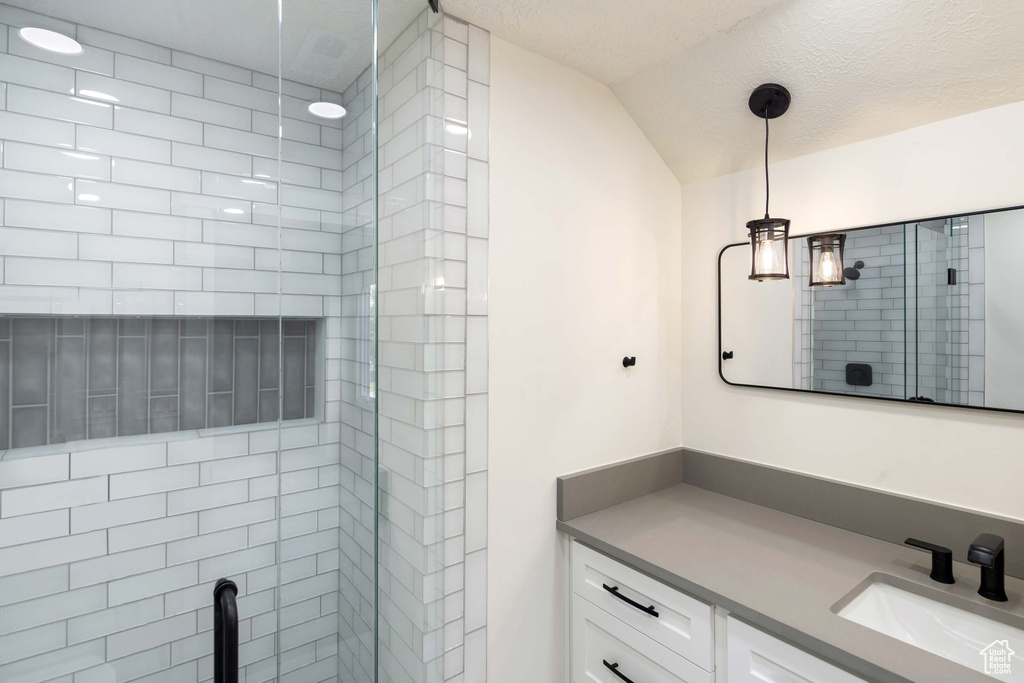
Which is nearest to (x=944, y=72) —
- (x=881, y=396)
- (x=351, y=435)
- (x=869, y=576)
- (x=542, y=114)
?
(x=881, y=396)

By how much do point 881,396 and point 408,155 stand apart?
1579mm

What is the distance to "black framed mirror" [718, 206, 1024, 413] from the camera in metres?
1.26

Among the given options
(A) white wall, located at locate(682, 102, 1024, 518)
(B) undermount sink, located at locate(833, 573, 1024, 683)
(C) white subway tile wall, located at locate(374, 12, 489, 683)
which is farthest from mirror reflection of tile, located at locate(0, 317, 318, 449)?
(A) white wall, located at locate(682, 102, 1024, 518)

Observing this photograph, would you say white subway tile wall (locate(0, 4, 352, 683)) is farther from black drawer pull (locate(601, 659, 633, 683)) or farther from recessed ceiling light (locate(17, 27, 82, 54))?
black drawer pull (locate(601, 659, 633, 683))

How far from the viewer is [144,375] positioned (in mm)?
705

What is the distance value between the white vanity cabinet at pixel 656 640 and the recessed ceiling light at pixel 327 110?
1.36 m

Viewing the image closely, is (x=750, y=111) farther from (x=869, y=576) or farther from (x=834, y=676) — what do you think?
(x=834, y=676)

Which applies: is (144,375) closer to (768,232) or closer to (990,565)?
(768,232)

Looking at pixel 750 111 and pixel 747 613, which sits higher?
pixel 750 111

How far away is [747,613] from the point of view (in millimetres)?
1074

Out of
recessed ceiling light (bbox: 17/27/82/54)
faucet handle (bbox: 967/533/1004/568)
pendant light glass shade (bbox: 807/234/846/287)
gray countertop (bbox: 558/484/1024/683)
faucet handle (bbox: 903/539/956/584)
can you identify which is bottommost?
gray countertop (bbox: 558/484/1024/683)

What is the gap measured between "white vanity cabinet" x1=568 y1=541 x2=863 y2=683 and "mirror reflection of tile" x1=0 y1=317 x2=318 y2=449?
105cm

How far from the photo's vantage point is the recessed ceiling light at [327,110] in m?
0.88

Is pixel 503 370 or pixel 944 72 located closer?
pixel 944 72
